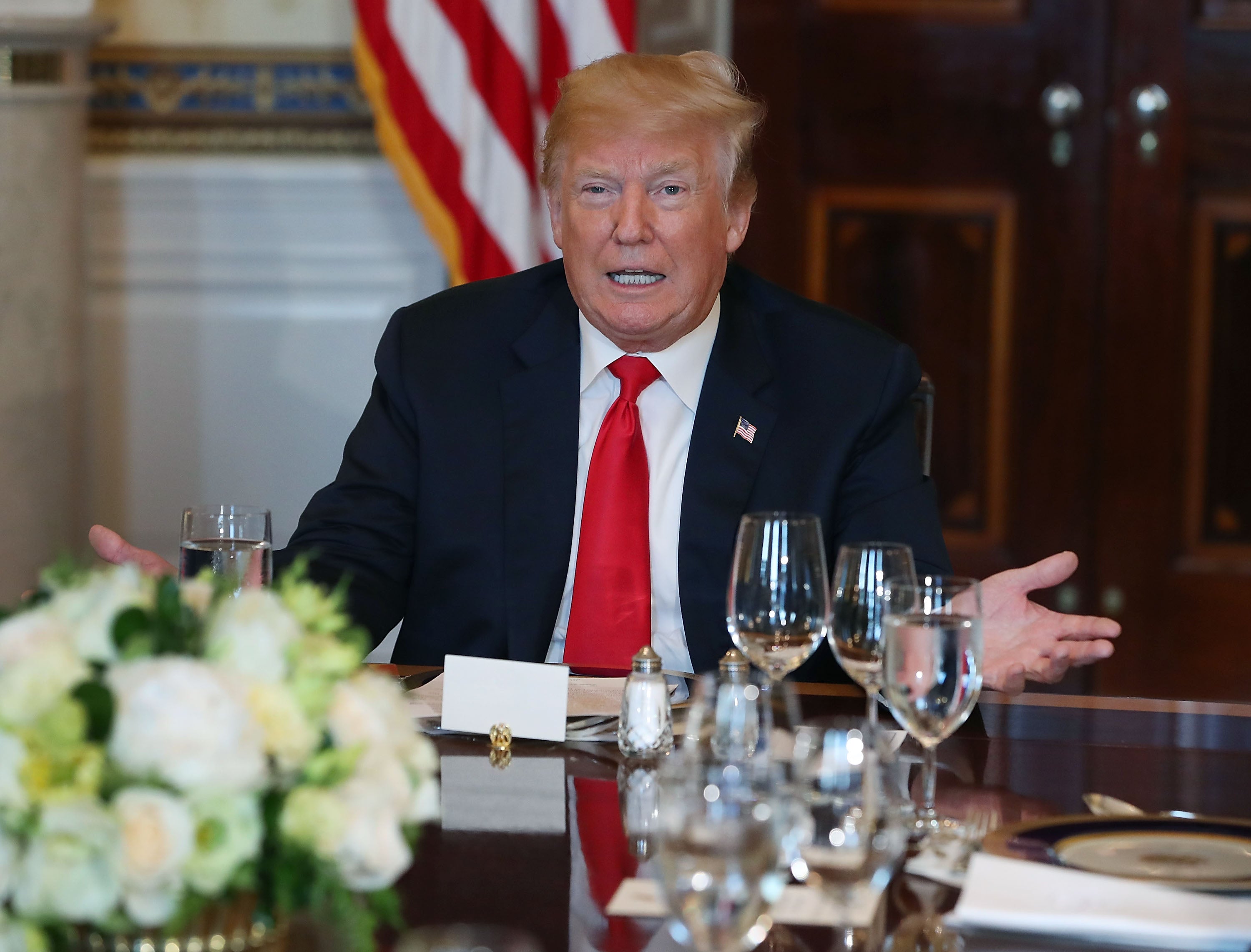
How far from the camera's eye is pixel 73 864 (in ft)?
2.30

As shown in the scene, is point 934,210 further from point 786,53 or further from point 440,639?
point 440,639

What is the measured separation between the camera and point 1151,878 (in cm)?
104

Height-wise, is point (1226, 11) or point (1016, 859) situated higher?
point (1226, 11)

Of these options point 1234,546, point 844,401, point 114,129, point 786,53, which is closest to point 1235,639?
point 1234,546

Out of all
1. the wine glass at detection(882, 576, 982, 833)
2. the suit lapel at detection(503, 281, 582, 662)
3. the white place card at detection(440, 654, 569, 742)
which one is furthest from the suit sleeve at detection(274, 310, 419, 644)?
the wine glass at detection(882, 576, 982, 833)

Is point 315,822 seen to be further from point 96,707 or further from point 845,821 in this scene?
point 845,821

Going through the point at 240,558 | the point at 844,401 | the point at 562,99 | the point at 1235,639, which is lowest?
the point at 1235,639

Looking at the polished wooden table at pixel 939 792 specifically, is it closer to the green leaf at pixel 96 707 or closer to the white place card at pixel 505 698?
the white place card at pixel 505 698

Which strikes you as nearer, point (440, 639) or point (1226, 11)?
point (440, 639)

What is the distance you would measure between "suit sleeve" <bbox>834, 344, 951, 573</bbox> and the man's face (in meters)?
0.27

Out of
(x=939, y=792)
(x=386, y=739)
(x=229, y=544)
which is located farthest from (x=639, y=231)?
(x=386, y=739)

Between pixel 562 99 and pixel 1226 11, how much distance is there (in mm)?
2173

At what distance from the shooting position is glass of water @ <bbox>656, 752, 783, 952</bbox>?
765 mm

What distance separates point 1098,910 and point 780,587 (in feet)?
1.29
